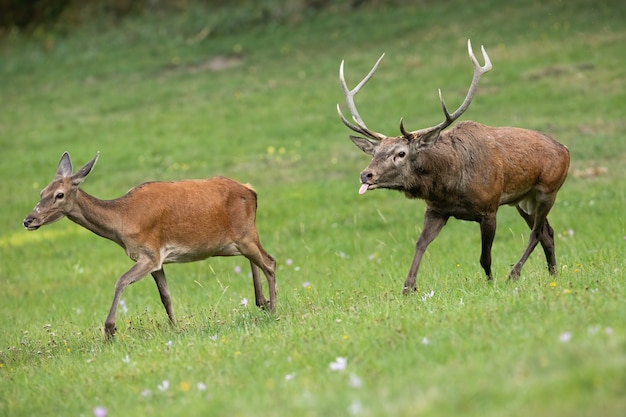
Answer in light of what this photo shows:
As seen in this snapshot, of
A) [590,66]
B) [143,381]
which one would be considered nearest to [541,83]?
[590,66]

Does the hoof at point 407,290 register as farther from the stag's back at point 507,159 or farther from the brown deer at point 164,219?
the brown deer at point 164,219

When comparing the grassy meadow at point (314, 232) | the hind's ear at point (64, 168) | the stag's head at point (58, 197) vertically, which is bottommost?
the grassy meadow at point (314, 232)

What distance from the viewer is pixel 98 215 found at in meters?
9.46

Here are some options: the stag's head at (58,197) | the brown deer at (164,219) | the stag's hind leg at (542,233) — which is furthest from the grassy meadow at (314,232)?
the stag's head at (58,197)

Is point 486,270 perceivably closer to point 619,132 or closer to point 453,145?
point 453,145

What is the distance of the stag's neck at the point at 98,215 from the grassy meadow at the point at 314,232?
96cm

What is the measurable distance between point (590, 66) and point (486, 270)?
15.0 meters

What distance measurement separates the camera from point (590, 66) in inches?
922

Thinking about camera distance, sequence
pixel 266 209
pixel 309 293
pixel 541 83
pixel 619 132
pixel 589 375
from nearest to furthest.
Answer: pixel 589 375 → pixel 309 293 → pixel 266 209 → pixel 619 132 → pixel 541 83

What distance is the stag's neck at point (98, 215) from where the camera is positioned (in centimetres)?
946

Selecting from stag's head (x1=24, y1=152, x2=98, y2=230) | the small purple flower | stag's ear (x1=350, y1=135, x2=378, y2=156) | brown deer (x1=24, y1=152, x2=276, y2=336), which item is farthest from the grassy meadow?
stag's ear (x1=350, y1=135, x2=378, y2=156)

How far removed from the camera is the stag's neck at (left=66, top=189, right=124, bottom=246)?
946 centimetres

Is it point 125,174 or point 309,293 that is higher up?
point 309,293

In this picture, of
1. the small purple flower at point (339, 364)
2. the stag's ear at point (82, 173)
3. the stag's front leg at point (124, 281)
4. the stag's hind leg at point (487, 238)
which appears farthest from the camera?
the stag's hind leg at point (487, 238)
